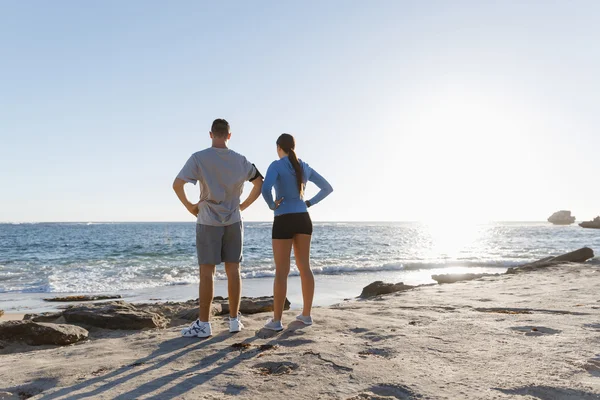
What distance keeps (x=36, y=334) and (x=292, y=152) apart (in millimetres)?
3455

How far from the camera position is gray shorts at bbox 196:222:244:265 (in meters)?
4.34

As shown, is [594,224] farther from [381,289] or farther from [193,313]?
[193,313]

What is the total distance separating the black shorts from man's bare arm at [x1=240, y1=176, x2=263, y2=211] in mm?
367

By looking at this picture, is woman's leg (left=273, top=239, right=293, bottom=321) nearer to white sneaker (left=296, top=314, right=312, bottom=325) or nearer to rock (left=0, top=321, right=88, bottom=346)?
white sneaker (left=296, top=314, right=312, bottom=325)

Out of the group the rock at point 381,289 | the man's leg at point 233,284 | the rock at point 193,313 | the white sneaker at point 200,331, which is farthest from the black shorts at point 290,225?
the rock at point 381,289

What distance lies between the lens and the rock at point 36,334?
491cm

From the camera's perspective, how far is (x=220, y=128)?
4.50 m

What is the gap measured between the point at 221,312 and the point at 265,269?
43.2 feet

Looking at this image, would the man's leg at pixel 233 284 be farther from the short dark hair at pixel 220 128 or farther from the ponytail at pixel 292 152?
the short dark hair at pixel 220 128

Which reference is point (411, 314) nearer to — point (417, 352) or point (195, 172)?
point (417, 352)

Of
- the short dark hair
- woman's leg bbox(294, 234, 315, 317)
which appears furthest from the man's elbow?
Result: woman's leg bbox(294, 234, 315, 317)

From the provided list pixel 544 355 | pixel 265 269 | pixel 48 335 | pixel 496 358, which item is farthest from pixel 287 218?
pixel 265 269

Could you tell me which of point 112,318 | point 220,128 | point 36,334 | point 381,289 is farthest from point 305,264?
point 381,289

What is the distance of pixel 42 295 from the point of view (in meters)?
12.2
